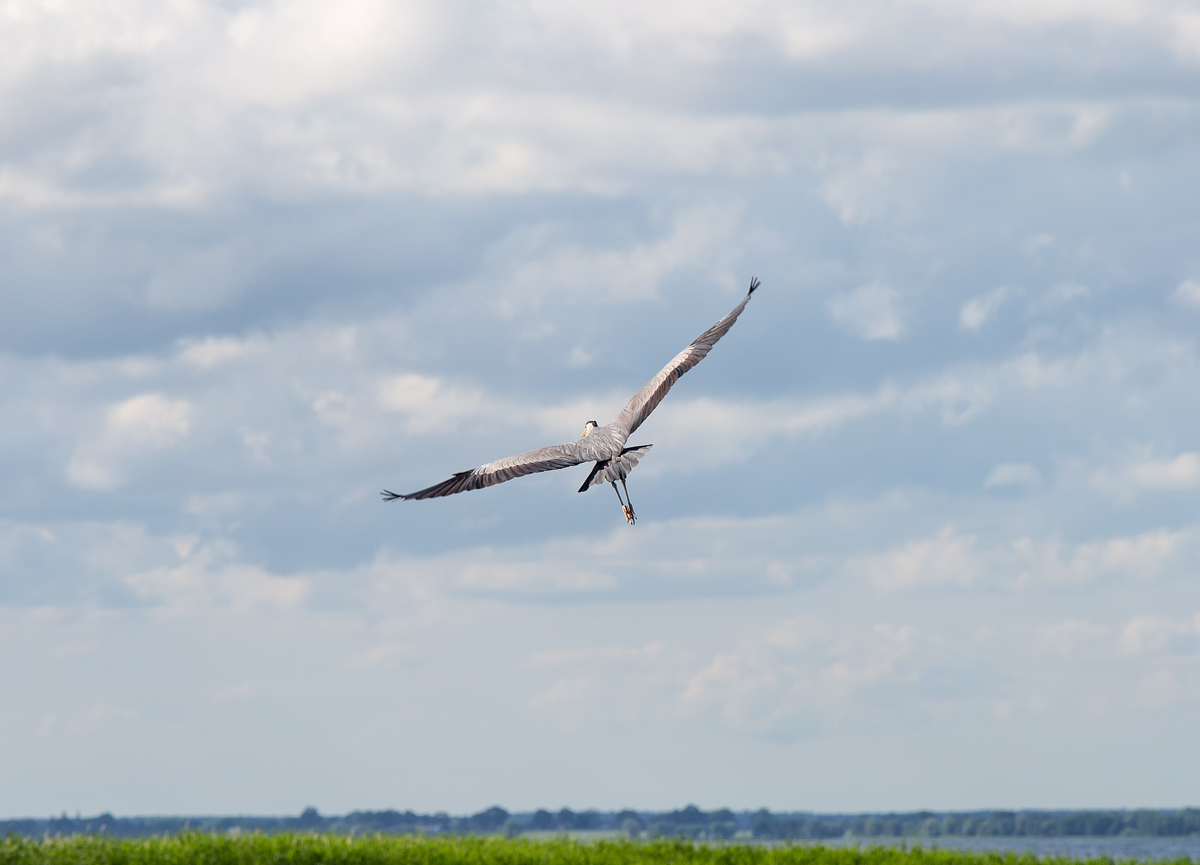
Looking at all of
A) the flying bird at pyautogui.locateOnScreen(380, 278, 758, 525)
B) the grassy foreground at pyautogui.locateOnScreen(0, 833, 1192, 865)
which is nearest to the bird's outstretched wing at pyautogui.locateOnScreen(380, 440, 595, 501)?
the flying bird at pyautogui.locateOnScreen(380, 278, 758, 525)

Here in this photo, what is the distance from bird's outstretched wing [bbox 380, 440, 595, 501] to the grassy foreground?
6.38 metres

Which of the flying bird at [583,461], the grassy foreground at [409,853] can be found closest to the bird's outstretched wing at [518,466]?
the flying bird at [583,461]

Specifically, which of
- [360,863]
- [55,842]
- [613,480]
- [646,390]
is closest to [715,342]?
[646,390]

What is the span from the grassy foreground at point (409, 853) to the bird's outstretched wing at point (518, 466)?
6385 mm

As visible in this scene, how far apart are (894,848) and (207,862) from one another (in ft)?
38.9

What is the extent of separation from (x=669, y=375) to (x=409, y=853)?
951 cm

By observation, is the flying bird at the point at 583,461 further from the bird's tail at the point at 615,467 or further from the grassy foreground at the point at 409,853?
the grassy foreground at the point at 409,853

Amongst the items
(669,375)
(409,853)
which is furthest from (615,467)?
(409,853)

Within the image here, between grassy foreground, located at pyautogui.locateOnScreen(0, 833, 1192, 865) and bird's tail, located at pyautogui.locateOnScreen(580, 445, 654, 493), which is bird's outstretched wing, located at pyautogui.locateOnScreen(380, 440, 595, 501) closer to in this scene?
bird's tail, located at pyautogui.locateOnScreen(580, 445, 654, 493)

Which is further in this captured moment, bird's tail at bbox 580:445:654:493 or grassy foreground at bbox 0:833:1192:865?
grassy foreground at bbox 0:833:1192:865

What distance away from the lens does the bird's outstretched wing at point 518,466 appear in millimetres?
23750

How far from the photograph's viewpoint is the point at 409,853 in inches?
992

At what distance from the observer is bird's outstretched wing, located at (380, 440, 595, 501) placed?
935 inches

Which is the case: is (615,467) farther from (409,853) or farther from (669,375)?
(409,853)
